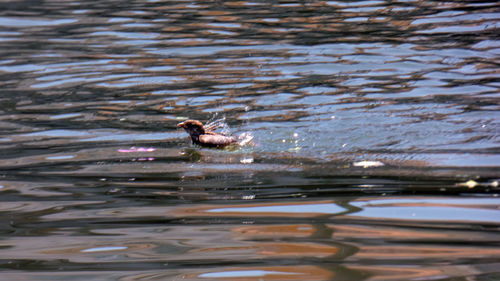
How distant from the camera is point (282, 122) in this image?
32.8 ft

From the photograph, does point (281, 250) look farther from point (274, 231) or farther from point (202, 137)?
point (202, 137)

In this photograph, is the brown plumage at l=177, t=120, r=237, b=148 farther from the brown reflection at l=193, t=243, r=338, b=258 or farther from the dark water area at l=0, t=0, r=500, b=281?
the brown reflection at l=193, t=243, r=338, b=258

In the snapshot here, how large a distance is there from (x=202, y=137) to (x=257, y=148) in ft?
2.16

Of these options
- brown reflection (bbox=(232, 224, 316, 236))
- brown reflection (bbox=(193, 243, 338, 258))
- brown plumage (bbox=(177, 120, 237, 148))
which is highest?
brown reflection (bbox=(193, 243, 338, 258))

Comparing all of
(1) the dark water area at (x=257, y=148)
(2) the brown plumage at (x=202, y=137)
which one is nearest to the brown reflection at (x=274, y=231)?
(1) the dark water area at (x=257, y=148)

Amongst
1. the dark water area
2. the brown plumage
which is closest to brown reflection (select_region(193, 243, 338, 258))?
the dark water area

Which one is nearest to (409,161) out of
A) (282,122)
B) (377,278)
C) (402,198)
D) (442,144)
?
(442,144)

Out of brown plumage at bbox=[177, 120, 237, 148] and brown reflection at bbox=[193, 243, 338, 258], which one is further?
brown plumage at bbox=[177, 120, 237, 148]

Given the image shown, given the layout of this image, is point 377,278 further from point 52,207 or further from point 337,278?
point 52,207

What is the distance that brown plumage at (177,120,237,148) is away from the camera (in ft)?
30.1

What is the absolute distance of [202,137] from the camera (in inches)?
364

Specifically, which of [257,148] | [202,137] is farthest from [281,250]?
[202,137]

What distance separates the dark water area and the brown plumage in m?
0.12

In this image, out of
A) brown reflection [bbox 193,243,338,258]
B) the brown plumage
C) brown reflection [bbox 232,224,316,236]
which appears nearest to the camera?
brown reflection [bbox 193,243,338,258]
